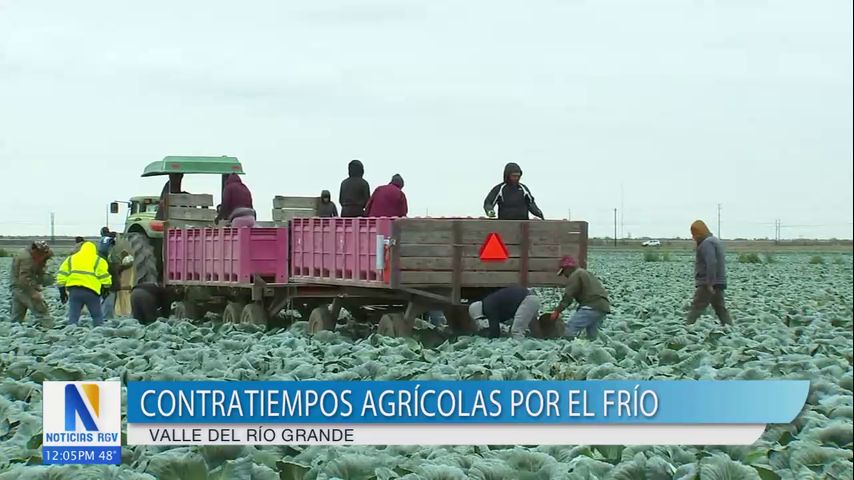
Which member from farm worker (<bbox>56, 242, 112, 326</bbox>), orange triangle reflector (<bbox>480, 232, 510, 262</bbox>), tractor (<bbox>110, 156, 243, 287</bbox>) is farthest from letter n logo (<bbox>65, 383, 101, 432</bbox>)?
tractor (<bbox>110, 156, 243, 287</bbox>)

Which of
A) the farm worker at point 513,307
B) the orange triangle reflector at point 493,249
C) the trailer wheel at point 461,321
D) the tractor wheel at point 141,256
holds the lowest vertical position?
the trailer wheel at point 461,321

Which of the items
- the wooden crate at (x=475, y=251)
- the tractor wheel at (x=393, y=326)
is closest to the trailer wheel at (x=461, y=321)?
the tractor wheel at (x=393, y=326)

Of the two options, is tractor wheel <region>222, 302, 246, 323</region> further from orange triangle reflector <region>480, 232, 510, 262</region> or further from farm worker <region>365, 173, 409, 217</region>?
orange triangle reflector <region>480, 232, 510, 262</region>

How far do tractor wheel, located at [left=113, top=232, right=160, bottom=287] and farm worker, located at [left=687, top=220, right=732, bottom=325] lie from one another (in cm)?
905

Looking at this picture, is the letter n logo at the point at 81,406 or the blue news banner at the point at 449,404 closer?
the blue news banner at the point at 449,404

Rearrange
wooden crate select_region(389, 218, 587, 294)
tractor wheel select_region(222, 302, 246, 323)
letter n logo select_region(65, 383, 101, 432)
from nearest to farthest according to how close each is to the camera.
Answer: letter n logo select_region(65, 383, 101, 432), wooden crate select_region(389, 218, 587, 294), tractor wheel select_region(222, 302, 246, 323)

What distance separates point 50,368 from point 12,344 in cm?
325

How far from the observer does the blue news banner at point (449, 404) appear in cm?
818

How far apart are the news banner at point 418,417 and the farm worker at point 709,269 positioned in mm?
7917

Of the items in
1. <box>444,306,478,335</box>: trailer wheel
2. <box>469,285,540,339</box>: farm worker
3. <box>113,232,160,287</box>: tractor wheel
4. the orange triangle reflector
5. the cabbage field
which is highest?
the orange triangle reflector

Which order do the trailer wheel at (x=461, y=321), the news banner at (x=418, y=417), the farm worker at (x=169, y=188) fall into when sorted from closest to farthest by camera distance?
1. the news banner at (x=418, y=417)
2. the trailer wheel at (x=461, y=321)
3. the farm worker at (x=169, y=188)

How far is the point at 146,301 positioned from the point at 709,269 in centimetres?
934

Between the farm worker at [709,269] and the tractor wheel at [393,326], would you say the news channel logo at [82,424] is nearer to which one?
the tractor wheel at [393,326]

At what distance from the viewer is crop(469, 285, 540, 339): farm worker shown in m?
14.6
